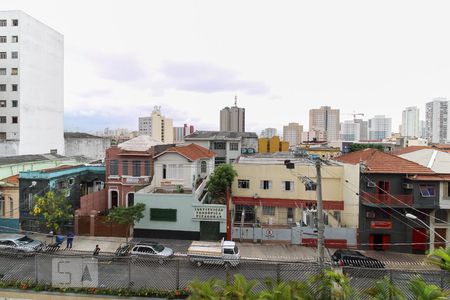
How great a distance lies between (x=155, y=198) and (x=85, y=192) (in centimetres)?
1151

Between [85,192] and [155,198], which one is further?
[85,192]

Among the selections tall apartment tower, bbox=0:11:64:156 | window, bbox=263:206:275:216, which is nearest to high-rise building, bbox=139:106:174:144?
tall apartment tower, bbox=0:11:64:156

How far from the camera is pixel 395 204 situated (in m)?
22.8

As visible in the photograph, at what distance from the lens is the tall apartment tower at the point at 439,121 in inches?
4313

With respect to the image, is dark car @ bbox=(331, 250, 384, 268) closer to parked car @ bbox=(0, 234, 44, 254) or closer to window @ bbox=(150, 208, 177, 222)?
window @ bbox=(150, 208, 177, 222)

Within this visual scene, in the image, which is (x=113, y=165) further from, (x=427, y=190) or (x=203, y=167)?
(x=427, y=190)

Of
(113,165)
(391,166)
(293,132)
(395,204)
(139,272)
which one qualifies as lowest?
(395,204)

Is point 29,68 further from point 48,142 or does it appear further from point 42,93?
point 48,142

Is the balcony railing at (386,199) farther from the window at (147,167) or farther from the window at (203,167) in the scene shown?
the window at (147,167)

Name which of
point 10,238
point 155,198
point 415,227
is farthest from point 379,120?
point 10,238

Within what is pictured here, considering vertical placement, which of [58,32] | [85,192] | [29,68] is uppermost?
[58,32]

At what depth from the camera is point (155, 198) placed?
24.2 m

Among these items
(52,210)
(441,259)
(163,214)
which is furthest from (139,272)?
(52,210)

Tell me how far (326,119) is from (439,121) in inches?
1522
